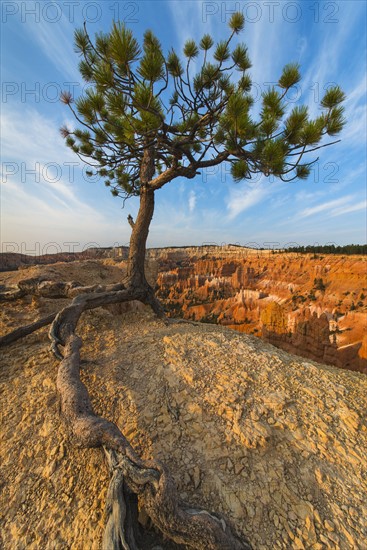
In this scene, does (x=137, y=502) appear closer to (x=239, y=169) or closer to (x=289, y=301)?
(x=239, y=169)

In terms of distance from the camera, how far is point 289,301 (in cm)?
3691

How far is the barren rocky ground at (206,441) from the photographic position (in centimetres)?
159

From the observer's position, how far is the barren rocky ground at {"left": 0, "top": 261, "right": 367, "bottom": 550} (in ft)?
5.23

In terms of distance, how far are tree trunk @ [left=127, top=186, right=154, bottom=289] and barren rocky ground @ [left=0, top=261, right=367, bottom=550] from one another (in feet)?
6.49

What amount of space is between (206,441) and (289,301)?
3887cm

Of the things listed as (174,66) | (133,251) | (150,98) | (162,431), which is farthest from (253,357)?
(174,66)

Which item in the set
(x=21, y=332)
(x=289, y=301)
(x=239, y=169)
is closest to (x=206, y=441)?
(x=21, y=332)

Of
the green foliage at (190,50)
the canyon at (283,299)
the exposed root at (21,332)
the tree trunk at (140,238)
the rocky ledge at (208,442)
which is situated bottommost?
the canyon at (283,299)

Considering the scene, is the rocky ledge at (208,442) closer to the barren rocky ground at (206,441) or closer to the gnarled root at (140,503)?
the barren rocky ground at (206,441)

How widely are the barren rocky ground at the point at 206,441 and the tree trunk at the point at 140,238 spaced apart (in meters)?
1.98

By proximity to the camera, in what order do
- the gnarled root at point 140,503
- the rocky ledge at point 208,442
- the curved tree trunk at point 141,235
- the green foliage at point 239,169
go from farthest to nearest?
1. the curved tree trunk at point 141,235
2. the green foliage at point 239,169
3. the rocky ledge at point 208,442
4. the gnarled root at point 140,503

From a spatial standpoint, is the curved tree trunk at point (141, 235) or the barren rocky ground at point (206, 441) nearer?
the barren rocky ground at point (206, 441)

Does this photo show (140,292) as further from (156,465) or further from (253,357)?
(156,465)

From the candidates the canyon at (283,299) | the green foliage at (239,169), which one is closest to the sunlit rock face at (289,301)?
the canyon at (283,299)
